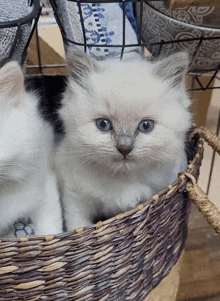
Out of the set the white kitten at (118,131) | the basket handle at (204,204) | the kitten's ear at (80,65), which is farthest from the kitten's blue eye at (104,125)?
the basket handle at (204,204)

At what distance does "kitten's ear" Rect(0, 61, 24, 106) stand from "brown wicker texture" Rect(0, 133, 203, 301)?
31cm

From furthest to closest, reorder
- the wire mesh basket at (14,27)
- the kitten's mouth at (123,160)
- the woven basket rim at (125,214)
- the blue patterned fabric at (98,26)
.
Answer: the blue patterned fabric at (98,26) < the wire mesh basket at (14,27) < the kitten's mouth at (123,160) < the woven basket rim at (125,214)

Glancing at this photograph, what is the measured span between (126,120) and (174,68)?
0.65 feet

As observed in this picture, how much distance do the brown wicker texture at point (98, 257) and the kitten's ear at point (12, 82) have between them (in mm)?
307

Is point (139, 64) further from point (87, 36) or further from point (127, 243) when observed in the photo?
point (127, 243)

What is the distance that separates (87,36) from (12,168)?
1.71 feet

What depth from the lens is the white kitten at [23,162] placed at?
0.71m

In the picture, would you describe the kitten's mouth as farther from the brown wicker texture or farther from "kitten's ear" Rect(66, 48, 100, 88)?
"kitten's ear" Rect(66, 48, 100, 88)

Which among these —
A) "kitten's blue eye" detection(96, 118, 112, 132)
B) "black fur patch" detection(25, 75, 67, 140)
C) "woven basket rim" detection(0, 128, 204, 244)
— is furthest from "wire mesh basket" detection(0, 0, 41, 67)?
"woven basket rim" detection(0, 128, 204, 244)

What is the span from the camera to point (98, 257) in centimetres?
75

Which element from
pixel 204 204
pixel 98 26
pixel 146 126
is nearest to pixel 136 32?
pixel 98 26

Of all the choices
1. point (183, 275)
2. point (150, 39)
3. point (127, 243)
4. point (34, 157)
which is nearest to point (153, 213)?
point (127, 243)

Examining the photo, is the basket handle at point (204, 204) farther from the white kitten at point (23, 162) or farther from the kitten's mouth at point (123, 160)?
the white kitten at point (23, 162)

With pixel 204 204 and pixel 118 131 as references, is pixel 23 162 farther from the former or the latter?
pixel 204 204
